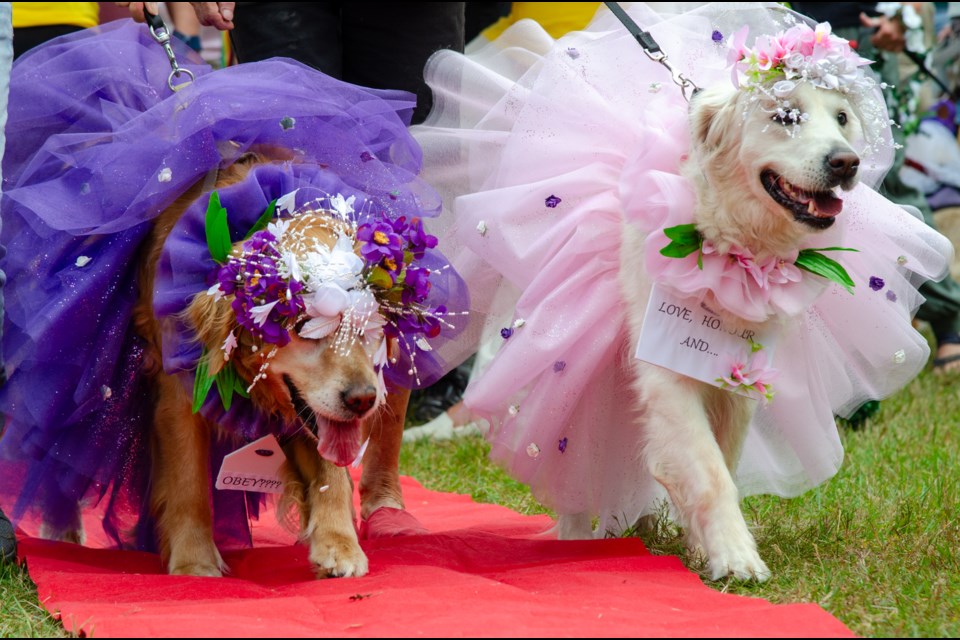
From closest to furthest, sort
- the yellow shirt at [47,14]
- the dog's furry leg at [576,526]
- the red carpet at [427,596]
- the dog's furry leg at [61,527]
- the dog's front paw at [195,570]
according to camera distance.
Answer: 1. the red carpet at [427,596]
2. the dog's front paw at [195,570]
3. the dog's furry leg at [61,527]
4. the dog's furry leg at [576,526]
5. the yellow shirt at [47,14]

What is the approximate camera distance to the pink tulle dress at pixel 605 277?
3.46 m

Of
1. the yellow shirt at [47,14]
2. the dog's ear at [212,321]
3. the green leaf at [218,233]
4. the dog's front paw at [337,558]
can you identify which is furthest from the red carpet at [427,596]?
the yellow shirt at [47,14]

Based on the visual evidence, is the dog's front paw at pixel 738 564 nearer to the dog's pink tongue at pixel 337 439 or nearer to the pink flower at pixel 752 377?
the pink flower at pixel 752 377

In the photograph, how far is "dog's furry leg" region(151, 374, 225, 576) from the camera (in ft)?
10.7

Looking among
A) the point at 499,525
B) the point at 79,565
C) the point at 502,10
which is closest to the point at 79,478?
the point at 79,565

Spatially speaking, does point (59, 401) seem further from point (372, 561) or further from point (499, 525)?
point (499, 525)

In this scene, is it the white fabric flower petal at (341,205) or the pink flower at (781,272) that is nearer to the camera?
the white fabric flower petal at (341,205)

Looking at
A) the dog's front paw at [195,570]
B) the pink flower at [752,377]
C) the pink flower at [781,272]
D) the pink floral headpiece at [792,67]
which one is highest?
the pink floral headpiece at [792,67]

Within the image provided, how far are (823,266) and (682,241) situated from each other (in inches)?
15.2

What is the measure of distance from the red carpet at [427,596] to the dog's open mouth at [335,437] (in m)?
0.31

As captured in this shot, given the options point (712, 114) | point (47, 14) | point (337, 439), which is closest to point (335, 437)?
point (337, 439)

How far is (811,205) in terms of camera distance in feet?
10.2

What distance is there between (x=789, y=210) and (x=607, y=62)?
872 millimetres

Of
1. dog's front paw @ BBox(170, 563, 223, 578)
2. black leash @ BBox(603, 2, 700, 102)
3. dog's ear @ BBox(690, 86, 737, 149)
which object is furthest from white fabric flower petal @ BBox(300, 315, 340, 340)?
black leash @ BBox(603, 2, 700, 102)
